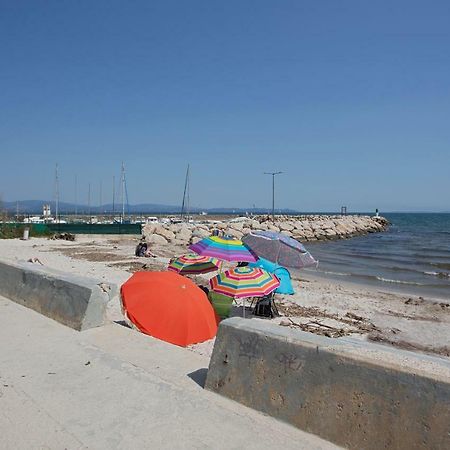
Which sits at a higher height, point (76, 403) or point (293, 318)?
point (76, 403)

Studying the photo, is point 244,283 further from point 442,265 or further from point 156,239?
point 156,239

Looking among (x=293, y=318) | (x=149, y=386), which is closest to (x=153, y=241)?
(x=293, y=318)

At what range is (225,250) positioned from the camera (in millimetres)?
9758

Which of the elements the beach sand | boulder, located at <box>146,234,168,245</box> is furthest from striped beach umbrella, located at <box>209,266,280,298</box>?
boulder, located at <box>146,234,168,245</box>

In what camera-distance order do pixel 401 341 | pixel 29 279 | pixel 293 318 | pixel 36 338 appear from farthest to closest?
pixel 293 318, pixel 401 341, pixel 29 279, pixel 36 338

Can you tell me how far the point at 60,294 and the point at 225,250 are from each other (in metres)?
4.44

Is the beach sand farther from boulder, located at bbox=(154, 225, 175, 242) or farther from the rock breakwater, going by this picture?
the rock breakwater

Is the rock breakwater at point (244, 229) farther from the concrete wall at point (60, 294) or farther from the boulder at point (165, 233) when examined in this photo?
the concrete wall at point (60, 294)

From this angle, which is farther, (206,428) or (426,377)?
(206,428)

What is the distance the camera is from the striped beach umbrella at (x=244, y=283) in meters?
8.00

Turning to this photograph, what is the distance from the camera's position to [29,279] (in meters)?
6.79

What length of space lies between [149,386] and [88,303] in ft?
6.42

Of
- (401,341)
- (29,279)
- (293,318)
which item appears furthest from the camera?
(293,318)

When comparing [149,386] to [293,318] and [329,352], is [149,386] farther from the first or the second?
[293,318]
